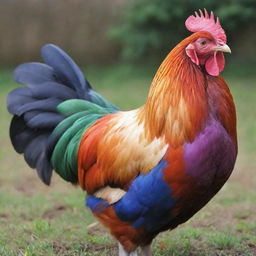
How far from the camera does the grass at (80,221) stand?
5102mm

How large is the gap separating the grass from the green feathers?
2.25 feet

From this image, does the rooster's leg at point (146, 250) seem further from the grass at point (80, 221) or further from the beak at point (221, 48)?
the beak at point (221, 48)

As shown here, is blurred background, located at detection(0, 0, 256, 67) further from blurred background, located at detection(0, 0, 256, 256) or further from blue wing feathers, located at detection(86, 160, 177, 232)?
blue wing feathers, located at detection(86, 160, 177, 232)

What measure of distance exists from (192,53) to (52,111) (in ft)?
4.79

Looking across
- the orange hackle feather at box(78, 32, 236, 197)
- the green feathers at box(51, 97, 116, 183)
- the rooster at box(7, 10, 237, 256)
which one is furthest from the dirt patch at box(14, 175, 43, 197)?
the orange hackle feather at box(78, 32, 236, 197)

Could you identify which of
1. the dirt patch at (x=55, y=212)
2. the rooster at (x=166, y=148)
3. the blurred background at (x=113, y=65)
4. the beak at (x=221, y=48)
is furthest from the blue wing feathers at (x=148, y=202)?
the dirt patch at (x=55, y=212)

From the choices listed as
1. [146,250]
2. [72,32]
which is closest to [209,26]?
[146,250]

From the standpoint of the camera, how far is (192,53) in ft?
13.2

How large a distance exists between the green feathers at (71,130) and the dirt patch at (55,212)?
4.02ft

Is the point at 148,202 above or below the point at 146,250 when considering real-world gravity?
above

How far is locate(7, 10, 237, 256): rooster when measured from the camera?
3.90 meters

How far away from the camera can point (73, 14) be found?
14820 mm

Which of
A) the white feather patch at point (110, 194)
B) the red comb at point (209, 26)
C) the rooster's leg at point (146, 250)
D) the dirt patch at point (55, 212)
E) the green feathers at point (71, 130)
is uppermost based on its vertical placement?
the red comb at point (209, 26)

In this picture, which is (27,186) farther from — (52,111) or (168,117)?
(168,117)
